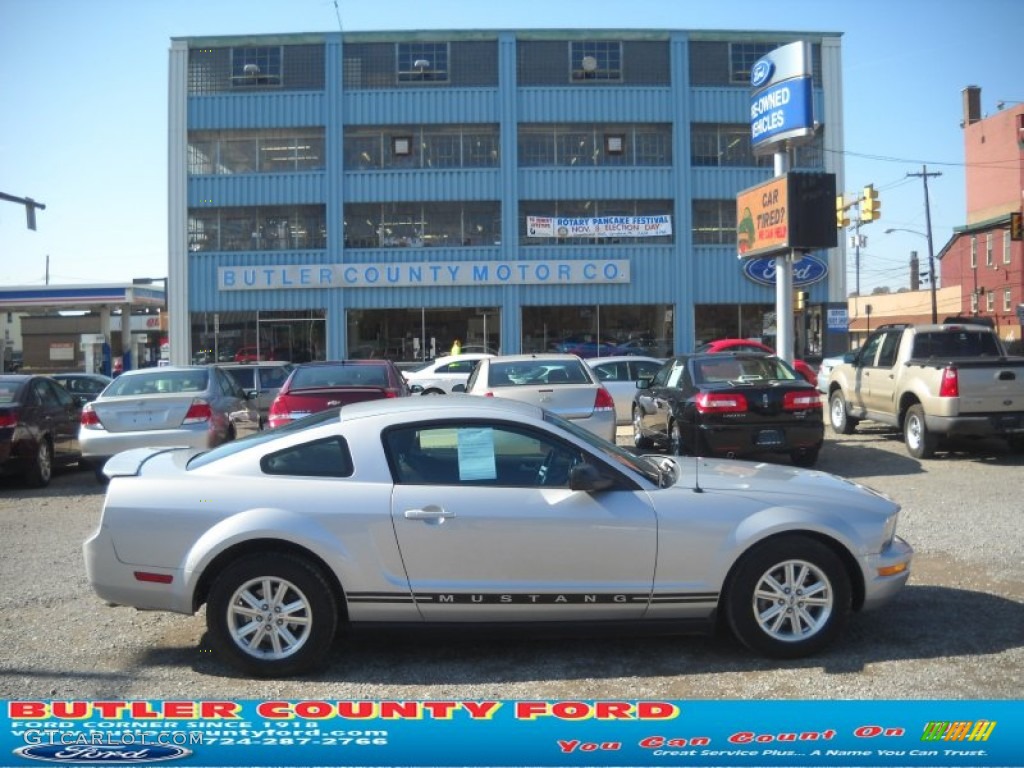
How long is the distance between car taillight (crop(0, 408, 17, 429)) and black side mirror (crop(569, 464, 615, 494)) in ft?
30.9

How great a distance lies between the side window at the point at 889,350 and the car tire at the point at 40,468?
1206 centimetres

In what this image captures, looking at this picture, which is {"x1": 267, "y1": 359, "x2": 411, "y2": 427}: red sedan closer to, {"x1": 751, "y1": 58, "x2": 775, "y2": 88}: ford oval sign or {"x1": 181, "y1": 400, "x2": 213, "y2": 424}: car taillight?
{"x1": 181, "y1": 400, "x2": 213, "y2": 424}: car taillight

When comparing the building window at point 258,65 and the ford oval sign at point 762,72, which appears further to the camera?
the building window at point 258,65

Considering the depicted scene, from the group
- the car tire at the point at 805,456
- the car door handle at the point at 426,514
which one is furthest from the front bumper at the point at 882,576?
the car tire at the point at 805,456

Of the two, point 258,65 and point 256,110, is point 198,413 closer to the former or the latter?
point 256,110

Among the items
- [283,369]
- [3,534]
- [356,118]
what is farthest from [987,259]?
[3,534]

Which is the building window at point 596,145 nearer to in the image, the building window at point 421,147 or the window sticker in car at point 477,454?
the building window at point 421,147

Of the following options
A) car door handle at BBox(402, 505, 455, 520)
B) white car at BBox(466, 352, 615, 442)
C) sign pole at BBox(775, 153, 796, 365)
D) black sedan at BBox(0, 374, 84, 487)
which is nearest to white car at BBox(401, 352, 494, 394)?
sign pole at BBox(775, 153, 796, 365)

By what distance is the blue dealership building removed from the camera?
107 ft

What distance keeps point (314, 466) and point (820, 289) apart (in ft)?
104

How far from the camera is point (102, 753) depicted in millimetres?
3348

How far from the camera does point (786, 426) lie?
11172mm

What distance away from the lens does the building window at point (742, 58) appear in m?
33.4

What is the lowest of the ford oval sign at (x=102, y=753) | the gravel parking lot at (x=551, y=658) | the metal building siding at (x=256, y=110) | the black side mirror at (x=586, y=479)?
the gravel parking lot at (x=551, y=658)
